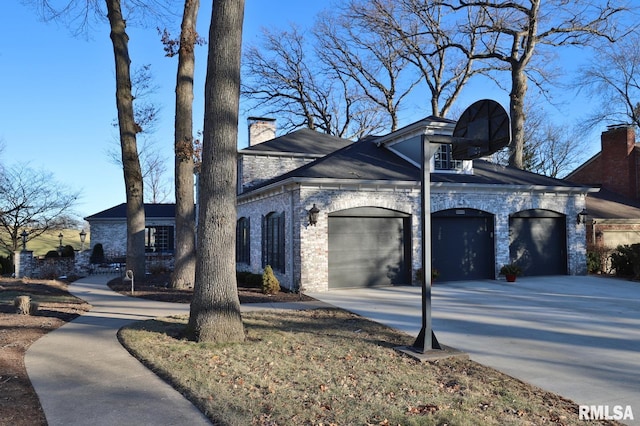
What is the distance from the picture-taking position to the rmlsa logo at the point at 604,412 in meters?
4.27

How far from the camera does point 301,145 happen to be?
71.9 feet

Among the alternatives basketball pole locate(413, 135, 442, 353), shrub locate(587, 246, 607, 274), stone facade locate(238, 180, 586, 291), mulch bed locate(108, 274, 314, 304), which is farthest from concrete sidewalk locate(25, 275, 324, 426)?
shrub locate(587, 246, 607, 274)

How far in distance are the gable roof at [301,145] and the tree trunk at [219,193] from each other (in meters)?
12.7

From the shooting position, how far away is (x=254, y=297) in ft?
40.0

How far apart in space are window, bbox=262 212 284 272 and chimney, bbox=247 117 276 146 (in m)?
8.01

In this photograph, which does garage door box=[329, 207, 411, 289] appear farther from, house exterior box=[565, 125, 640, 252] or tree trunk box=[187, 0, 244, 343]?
house exterior box=[565, 125, 640, 252]

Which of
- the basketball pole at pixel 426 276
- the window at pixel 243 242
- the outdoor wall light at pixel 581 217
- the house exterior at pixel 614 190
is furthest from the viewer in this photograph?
the house exterior at pixel 614 190

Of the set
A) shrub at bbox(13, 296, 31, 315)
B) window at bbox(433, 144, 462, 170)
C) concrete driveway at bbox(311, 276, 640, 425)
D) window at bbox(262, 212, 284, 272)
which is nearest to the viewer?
concrete driveway at bbox(311, 276, 640, 425)

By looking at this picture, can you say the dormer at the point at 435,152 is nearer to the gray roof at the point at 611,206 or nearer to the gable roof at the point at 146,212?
the gray roof at the point at 611,206

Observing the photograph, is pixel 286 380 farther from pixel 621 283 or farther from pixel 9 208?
pixel 9 208

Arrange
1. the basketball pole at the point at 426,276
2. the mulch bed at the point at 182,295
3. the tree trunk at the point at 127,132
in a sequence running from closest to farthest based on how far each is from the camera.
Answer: the basketball pole at the point at 426,276 → the mulch bed at the point at 182,295 → the tree trunk at the point at 127,132

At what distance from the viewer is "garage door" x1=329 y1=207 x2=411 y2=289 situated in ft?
46.3

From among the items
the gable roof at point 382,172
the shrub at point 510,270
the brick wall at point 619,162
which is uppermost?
the brick wall at point 619,162

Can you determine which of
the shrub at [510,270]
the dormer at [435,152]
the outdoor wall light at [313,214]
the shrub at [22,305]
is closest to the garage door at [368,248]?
the outdoor wall light at [313,214]
